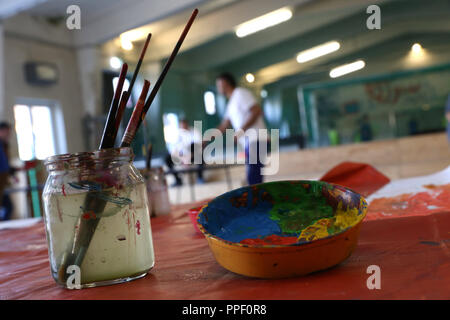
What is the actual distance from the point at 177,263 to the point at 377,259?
25cm

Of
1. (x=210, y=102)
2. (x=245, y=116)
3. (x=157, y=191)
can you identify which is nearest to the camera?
(x=157, y=191)

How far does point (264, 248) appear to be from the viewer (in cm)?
39

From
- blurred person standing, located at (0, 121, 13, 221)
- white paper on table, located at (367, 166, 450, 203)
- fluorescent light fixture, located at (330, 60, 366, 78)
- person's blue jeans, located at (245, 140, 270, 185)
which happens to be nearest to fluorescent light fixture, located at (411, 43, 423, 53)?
fluorescent light fixture, located at (330, 60, 366, 78)

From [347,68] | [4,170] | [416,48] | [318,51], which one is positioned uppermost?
[318,51]

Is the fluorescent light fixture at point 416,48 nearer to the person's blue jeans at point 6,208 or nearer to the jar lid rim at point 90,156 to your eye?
the person's blue jeans at point 6,208

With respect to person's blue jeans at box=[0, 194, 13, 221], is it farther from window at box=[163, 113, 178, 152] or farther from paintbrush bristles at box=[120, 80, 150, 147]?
paintbrush bristles at box=[120, 80, 150, 147]

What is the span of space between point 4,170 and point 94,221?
450cm

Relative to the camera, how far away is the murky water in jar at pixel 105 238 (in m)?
0.45

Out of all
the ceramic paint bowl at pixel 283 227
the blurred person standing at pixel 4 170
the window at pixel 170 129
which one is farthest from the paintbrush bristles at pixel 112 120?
the window at pixel 170 129

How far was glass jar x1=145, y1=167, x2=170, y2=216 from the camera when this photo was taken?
1126 millimetres

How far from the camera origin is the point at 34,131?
661 cm

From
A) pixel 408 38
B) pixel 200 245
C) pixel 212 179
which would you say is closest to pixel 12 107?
pixel 212 179

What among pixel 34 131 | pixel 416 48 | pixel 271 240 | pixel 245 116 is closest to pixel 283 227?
pixel 271 240

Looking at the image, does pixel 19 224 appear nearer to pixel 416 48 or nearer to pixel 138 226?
pixel 138 226
